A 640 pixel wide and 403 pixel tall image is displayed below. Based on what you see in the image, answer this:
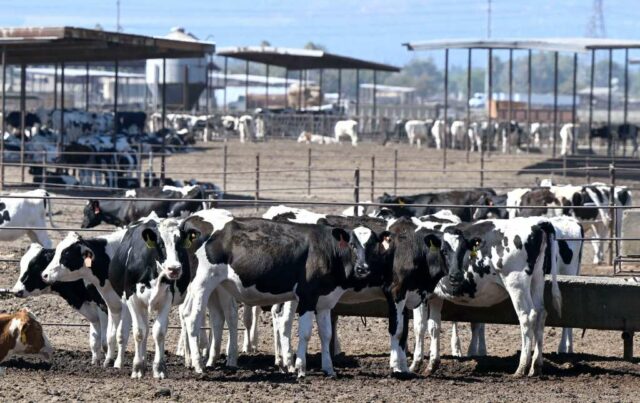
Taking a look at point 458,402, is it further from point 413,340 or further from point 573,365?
point 413,340

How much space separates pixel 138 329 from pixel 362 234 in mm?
2354

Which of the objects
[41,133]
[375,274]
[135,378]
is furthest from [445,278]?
[41,133]

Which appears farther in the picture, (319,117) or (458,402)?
(319,117)

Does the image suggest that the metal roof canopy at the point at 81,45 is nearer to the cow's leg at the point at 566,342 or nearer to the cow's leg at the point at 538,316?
the cow's leg at the point at 566,342

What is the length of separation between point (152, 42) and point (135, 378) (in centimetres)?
1936

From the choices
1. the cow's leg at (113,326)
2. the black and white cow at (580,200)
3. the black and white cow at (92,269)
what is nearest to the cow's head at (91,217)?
the black and white cow at (580,200)

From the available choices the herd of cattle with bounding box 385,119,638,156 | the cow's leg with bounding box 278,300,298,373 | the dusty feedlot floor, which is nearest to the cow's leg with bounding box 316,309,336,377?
the dusty feedlot floor

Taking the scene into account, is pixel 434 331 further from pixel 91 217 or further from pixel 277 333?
pixel 91 217

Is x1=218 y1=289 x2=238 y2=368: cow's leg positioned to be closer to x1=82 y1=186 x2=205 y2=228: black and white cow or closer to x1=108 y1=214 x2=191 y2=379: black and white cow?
x1=108 y1=214 x2=191 y2=379: black and white cow

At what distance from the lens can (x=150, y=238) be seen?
1174 cm

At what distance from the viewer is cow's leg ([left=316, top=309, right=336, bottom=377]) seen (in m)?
12.0

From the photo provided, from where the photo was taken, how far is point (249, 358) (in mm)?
13102

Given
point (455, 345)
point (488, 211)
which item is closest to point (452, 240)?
point (455, 345)

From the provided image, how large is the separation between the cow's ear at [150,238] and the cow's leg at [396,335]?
7.67ft
